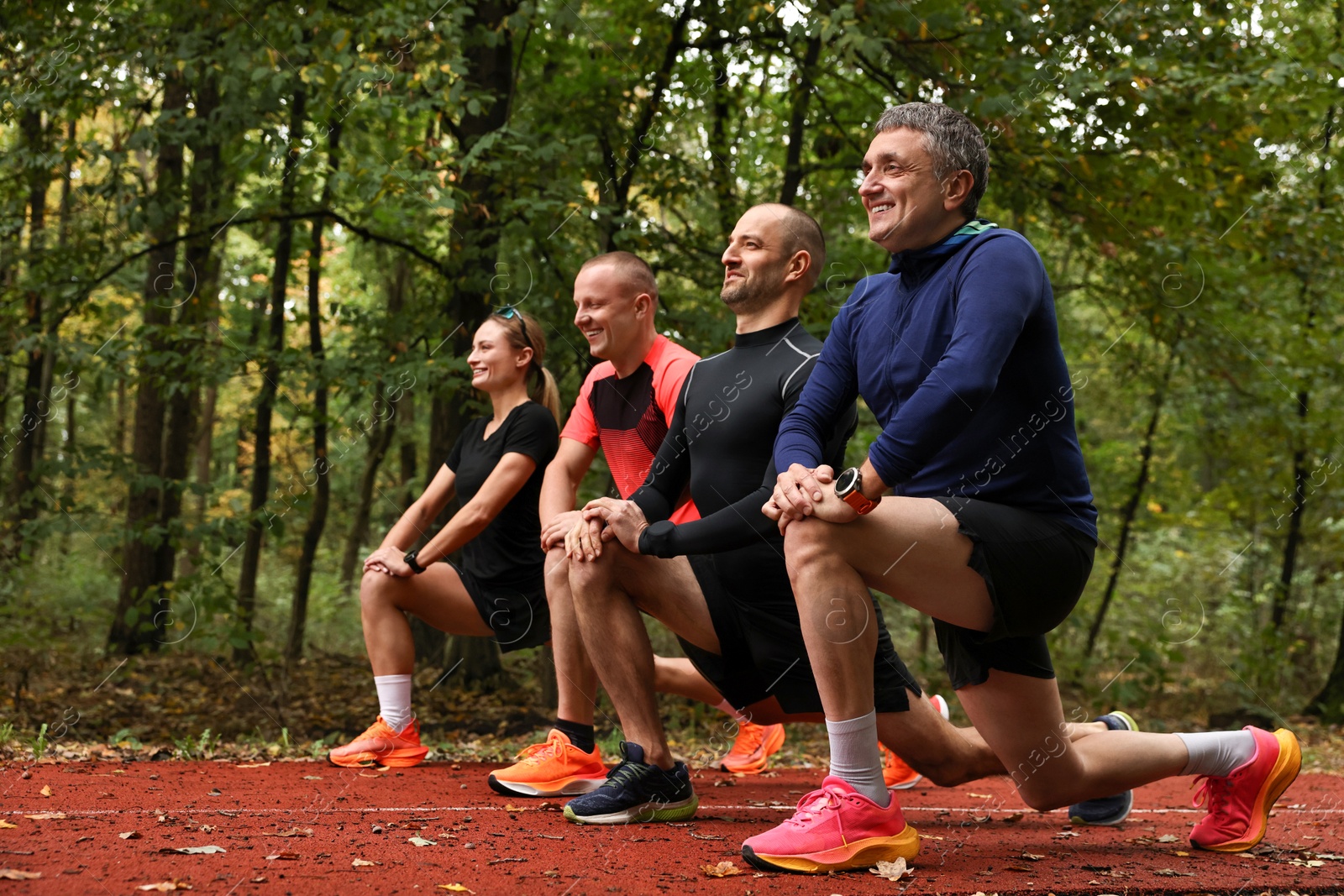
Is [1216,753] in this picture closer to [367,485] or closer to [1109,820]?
[1109,820]

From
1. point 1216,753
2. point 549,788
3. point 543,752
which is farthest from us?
point 543,752

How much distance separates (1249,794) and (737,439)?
1.92 meters

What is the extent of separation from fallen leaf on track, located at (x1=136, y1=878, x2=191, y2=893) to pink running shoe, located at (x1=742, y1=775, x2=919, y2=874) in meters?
Result: 1.32

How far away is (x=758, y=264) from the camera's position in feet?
12.4

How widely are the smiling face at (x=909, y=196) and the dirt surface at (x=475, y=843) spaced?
1692mm

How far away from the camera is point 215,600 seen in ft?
→ 22.9

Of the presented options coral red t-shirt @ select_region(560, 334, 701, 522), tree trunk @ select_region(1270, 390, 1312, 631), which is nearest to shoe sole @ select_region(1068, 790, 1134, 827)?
coral red t-shirt @ select_region(560, 334, 701, 522)

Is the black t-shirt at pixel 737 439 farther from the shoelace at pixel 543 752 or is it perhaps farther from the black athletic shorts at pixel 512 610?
the black athletic shorts at pixel 512 610

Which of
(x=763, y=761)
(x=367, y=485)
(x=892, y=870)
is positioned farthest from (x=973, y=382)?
(x=367, y=485)

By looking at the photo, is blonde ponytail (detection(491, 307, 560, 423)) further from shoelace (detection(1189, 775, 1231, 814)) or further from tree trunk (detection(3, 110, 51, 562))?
tree trunk (detection(3, 110, 51, 562))

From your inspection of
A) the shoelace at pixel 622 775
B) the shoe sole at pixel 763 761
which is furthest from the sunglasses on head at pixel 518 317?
the shoelace at pixel 622 775

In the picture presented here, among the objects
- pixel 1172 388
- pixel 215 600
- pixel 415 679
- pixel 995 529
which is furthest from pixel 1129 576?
pixel 995 529

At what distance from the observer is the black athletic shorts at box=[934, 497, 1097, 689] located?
2.78 meters

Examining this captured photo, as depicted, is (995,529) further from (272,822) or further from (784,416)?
(272,822)
